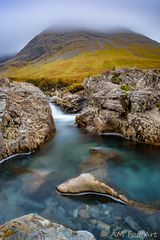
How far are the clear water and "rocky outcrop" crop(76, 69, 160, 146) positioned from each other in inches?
63.4

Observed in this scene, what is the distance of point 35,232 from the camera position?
895cm

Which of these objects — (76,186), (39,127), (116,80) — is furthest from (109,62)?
(76,186)

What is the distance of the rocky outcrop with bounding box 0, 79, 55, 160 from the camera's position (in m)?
22.4

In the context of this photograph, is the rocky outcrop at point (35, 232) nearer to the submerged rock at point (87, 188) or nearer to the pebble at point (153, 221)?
the pebble at point (153, 221)

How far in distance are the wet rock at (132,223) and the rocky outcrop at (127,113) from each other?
43.2 feet

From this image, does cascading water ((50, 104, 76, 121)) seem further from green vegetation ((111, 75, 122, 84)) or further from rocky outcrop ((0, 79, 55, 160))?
rocky outcrop ((0, 79, 55, 160))

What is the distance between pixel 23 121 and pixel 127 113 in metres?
11.0

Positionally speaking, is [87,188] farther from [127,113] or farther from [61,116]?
[61,116]

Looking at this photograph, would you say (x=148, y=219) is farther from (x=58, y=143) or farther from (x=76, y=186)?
(x=58, y=143)

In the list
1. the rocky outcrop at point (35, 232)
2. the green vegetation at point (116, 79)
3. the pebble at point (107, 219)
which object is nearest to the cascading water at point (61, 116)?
the green vegetation at point (116, 79)

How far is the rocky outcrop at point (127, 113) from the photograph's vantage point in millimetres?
25961

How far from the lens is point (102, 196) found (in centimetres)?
1527

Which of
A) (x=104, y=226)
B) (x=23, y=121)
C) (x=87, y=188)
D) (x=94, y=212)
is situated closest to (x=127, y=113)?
(x=23, y=121)

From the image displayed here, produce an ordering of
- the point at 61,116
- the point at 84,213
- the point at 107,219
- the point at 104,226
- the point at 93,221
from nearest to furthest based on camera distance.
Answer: the point at 104,226
the point at 93,221
the point at 107,219
the point at 84,213
the point at 61,116
